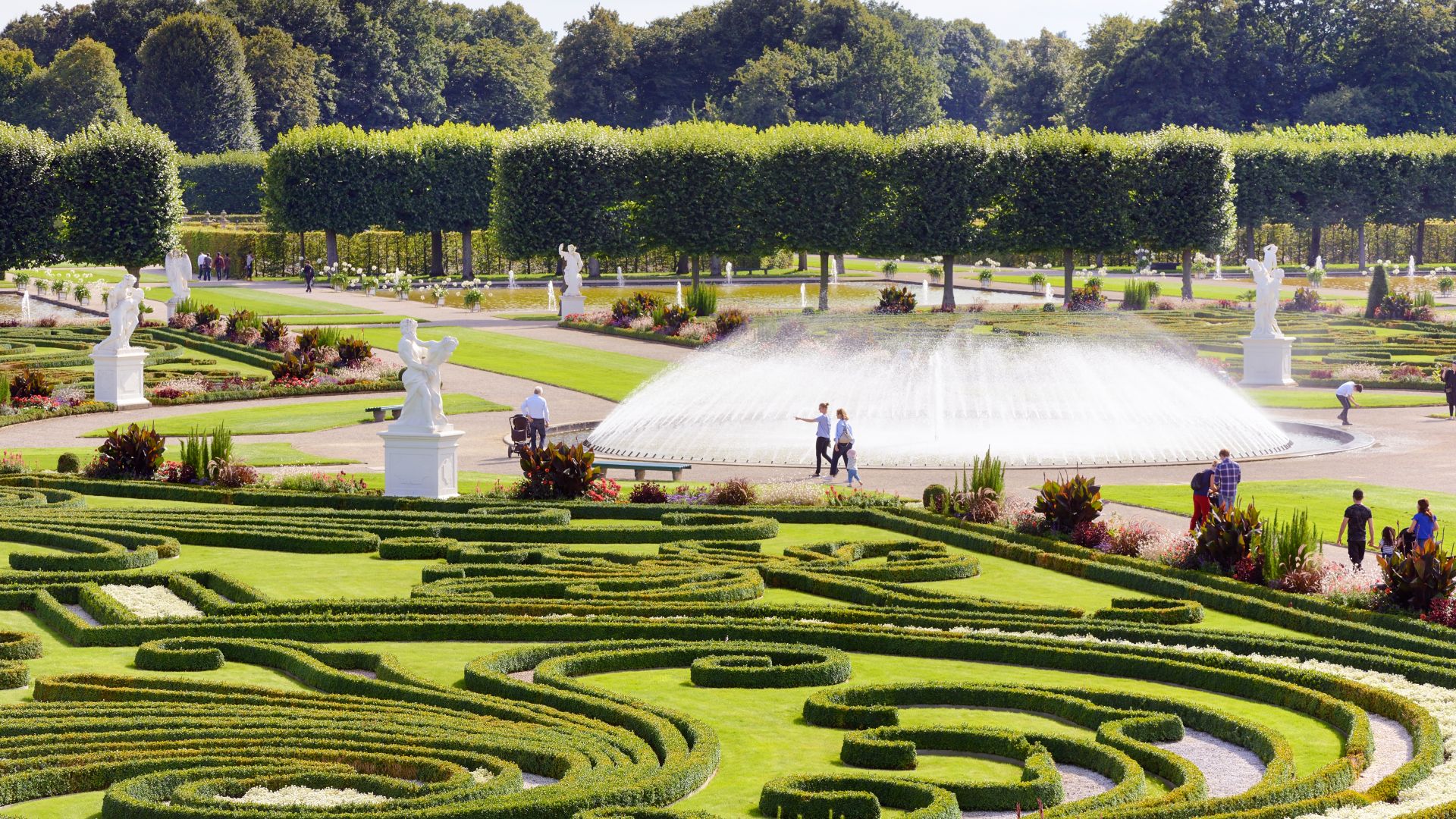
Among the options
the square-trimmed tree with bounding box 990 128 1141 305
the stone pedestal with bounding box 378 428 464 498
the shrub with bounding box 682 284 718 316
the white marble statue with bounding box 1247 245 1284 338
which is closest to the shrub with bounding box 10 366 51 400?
the stone pedestal with bounding box 378 428 464 498

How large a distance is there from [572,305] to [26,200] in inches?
788

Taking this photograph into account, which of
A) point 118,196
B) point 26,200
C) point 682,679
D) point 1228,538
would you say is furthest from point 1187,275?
point 682,679

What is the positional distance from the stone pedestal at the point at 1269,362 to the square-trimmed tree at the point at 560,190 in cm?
3473

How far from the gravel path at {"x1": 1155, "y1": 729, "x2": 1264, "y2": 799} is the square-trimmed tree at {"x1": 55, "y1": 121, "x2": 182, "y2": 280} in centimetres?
6141

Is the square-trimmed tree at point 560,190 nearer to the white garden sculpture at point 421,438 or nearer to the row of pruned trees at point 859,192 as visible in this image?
the row of pruned trees at point 859,192

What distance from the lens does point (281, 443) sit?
37562 mm

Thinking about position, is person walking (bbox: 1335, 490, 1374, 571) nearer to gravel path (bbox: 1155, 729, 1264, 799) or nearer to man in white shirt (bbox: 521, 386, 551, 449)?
gravel path (bbox: 1155, 729, 1264, 799)

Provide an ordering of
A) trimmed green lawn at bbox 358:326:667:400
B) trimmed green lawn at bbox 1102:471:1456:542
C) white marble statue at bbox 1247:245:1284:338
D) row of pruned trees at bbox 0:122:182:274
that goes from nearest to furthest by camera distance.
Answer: trimmed green lawn at bbox 1102:471:1456:542 → trimmed green lawn at bbox 358:326:667:400 → white marble statue at bbox 1247:245:1284:338 → row of pruned trees at bbox 0:122:182:274

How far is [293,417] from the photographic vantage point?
1663 inches

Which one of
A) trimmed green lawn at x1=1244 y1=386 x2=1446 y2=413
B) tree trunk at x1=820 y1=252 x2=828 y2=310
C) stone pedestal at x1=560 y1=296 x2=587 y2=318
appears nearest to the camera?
trimmed green lawn at x1=1244 y1=386 x2=1446 y2=413

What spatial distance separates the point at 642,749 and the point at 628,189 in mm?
65022

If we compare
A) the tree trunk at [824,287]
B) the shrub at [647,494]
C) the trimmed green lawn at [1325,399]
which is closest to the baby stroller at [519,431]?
the shrub at [647,494]

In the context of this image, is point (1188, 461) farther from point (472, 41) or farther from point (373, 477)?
point (472, 41)

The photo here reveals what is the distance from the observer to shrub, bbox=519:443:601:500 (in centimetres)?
2952
